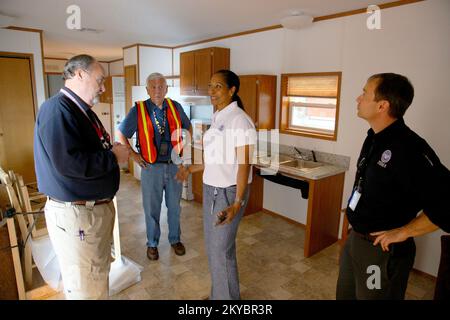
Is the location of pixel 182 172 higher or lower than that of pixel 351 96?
lower

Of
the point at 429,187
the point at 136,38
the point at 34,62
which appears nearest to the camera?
the point at 429,187

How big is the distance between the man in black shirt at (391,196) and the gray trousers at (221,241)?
675 millimetres

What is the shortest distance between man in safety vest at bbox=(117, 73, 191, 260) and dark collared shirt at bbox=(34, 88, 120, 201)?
109 cm

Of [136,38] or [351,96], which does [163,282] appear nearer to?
[351,96]

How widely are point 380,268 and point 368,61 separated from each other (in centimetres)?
223

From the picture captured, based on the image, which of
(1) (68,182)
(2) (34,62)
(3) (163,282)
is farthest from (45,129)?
(2) (34,62)

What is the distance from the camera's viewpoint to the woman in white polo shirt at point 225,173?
168 cm

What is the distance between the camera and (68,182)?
4.64 ft

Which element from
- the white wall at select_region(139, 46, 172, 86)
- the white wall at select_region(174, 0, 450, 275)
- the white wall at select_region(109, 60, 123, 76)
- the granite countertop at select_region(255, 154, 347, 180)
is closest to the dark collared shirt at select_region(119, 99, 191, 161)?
the granite countertop at select_region(255, 154, 347, 180)

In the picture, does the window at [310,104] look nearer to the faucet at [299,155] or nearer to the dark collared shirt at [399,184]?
the faucet at [299,155]

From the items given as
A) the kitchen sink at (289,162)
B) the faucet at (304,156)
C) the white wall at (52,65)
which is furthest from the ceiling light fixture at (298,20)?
the white wall at (52,65)

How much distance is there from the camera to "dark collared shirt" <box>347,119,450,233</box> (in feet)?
3.65

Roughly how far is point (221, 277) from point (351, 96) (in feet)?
7.26

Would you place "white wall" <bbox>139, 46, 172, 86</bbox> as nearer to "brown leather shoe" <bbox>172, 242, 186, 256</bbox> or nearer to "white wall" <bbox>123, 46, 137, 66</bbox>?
"white wall" <bbox>123, 46, 137, 66</bbox>
